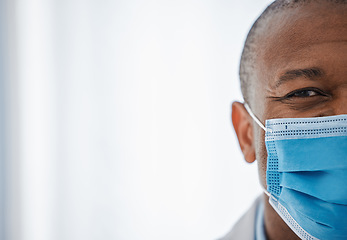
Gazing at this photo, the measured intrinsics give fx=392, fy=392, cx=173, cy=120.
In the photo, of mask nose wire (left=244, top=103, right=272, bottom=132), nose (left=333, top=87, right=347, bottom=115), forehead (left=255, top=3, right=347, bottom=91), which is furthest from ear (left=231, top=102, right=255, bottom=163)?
nose (left=333, top=87, right=347, bottom=115)

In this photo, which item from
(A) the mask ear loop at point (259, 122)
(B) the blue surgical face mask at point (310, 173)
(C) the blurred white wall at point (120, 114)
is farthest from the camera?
(C) the blurred white wall at point (120, 114)


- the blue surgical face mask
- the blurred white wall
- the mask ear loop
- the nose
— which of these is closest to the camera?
the blue surgical face mask

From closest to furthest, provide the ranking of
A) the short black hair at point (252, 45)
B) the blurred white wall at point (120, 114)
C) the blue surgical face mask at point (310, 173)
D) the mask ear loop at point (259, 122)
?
the blue surgical face mask at point (310, 173) → the mask ear loop at point (259, 122) → the short black hair at point (252, 45) → the blurred white wall at point (120, 114)

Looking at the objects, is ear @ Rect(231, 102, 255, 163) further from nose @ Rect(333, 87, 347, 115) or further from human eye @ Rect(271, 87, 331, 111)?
nose @ Rect(333, 87, 347, 115)

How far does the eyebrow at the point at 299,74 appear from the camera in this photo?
1395mm

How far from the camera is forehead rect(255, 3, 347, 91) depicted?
141 centimetres

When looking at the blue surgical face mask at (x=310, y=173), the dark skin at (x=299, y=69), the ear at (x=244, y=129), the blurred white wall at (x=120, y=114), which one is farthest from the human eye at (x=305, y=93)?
the blurred white wall at (x=120, y=114)

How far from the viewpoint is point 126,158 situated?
6.92 ft

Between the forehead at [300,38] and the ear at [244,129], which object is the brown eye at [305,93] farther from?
the ear at [244,129]

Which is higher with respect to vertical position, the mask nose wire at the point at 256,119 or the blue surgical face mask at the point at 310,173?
the mask nose wire at the point at 256,119

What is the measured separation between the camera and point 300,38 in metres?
1.46

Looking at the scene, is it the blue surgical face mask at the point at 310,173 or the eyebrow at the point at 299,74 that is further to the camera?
the eyebrow at the point at 299,74

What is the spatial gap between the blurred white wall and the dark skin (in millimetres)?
553

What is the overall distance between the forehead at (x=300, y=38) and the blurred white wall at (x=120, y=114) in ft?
1.99
